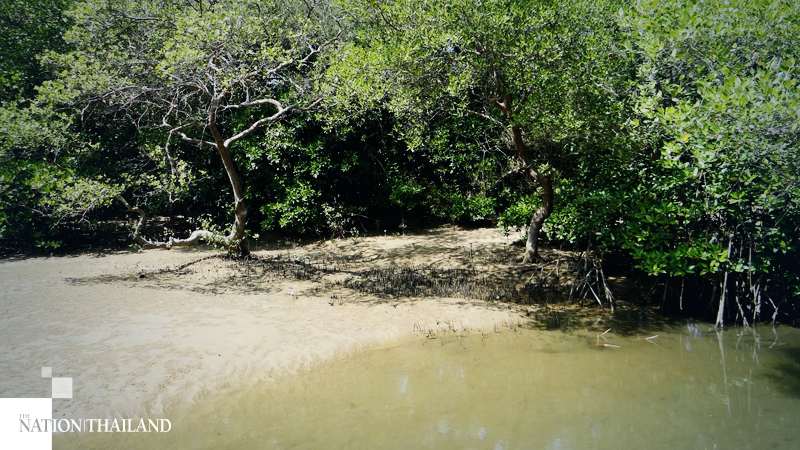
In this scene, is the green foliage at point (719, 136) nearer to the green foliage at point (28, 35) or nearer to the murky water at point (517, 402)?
the murky water at point (517, 402)

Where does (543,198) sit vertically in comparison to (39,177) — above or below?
below

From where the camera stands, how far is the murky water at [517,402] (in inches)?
212

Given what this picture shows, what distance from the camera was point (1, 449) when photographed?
17.2 feet

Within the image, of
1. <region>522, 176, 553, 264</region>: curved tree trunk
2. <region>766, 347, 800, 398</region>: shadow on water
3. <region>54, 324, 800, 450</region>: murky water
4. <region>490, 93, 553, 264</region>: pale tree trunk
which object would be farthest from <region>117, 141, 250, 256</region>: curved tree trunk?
<region>766, 347, 800, 398</region>: shadow on water

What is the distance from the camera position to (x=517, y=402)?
20.2 feet

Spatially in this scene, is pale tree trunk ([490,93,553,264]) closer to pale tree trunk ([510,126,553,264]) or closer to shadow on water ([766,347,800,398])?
pale tree trunk ([510,126,553,264])

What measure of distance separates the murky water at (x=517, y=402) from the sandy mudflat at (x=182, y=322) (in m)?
0.43

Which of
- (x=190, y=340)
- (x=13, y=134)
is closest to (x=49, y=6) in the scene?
(x=13, y=134)

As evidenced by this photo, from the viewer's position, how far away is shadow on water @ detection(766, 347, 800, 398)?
661 cm

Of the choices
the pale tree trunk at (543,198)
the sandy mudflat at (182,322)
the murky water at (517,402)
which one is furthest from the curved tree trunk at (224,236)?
the pale tree trunk at (543,198)

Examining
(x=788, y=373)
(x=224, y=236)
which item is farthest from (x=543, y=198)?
(x=224, y=236)

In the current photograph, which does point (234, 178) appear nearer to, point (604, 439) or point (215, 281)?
point (215, 281)

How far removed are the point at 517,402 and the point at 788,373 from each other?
13.1ft

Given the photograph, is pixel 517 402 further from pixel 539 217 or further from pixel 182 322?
pixel 539 217
